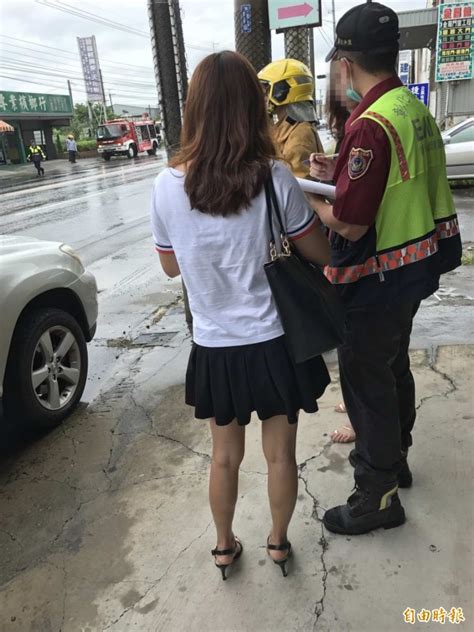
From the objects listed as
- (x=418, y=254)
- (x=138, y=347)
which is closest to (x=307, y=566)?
(x=418, y=254)

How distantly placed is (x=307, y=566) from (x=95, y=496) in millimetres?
1148

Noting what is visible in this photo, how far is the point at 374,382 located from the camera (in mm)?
2076

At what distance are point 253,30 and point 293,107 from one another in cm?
143

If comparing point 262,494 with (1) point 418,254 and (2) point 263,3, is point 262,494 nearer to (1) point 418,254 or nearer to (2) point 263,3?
(1) point 418,254

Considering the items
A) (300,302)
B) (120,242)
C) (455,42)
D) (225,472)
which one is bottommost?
(120,242)

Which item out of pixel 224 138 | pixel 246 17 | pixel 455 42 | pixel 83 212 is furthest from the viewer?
pixel 455 42

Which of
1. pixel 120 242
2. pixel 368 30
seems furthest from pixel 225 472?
pixel 120 242

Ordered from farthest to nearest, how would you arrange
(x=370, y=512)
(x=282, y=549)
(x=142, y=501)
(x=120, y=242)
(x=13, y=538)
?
(x=120, y=242)
(x=142, y=501)
(x=13, y=538)
(x=370, y=512)
(x=282, y=549)

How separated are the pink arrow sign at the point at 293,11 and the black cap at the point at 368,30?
7.71ft

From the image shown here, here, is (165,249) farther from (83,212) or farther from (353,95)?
(83,212)

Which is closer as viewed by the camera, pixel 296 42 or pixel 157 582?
pixel 157 582

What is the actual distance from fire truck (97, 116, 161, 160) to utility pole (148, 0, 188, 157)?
107 feet

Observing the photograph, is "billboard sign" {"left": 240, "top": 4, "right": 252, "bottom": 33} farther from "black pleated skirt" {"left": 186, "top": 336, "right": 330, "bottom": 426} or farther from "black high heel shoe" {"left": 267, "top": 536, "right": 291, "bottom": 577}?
"black high heel shoe" {"left": 267, "top": 536, "right": 291, "bottom": 577}

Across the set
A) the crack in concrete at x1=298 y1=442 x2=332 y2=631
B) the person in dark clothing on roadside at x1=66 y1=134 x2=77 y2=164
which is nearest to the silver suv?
the crack in concrete at x1=298 y1=442 x2=332 y2=631
